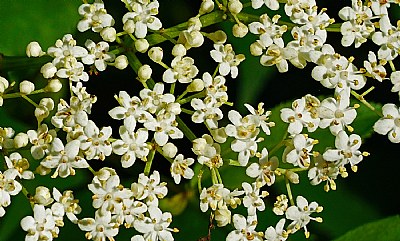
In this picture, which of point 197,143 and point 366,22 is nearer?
point 197,143

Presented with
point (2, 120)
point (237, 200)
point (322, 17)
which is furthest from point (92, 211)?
point (322, 17)

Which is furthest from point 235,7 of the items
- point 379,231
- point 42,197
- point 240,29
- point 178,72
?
point 379,231

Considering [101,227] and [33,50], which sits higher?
[33,50]

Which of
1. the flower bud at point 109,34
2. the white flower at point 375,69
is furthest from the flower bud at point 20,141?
the white flower at point 375,69

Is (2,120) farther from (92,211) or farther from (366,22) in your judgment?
(366,22)

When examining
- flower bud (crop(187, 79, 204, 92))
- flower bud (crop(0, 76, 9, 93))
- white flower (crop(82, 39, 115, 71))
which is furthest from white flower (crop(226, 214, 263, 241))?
flower bud (crop(0, 76, 9, 93))

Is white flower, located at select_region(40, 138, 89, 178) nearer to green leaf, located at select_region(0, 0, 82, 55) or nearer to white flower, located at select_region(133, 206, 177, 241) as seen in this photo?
white flower, located at select_region(133, 206, 177, 241)

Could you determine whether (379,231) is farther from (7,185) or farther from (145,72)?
(7,185)
